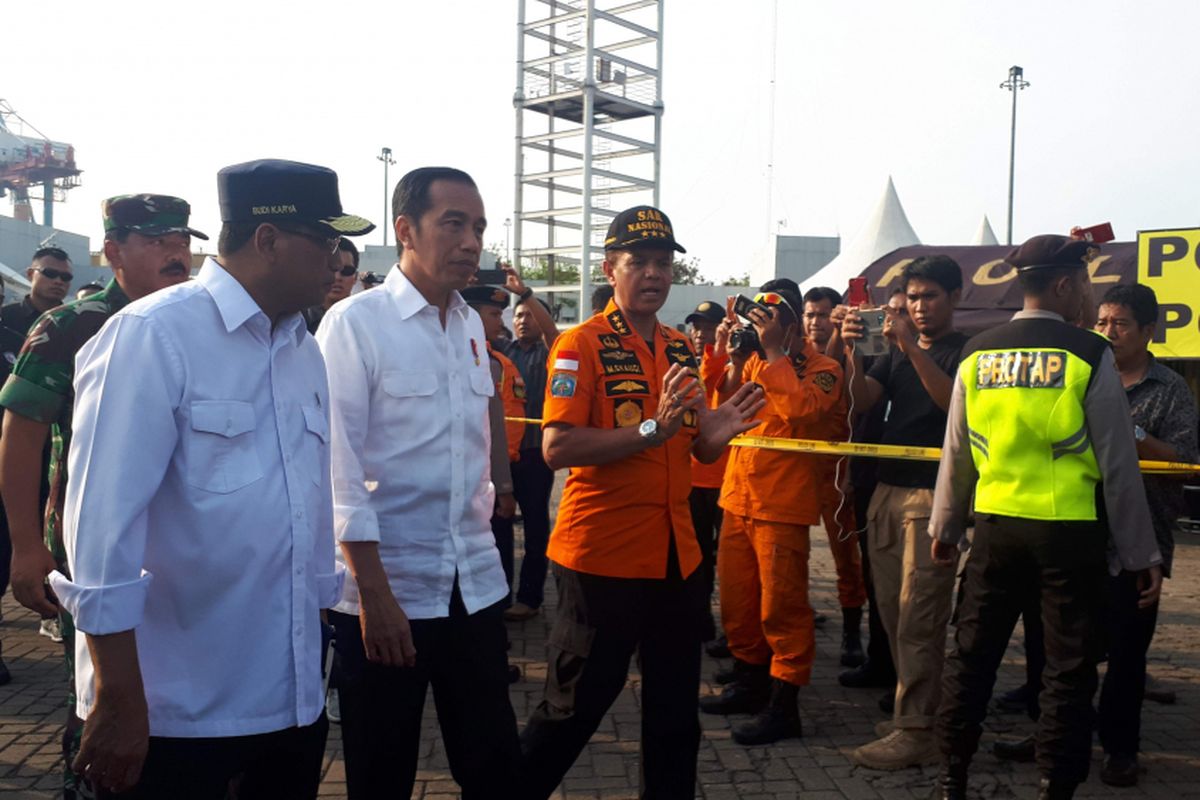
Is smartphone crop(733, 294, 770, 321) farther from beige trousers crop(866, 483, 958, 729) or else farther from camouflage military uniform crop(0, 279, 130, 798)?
camouflage military uniform crop(0, 279, 130, 798)

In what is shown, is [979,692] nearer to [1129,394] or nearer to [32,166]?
[1129,394]

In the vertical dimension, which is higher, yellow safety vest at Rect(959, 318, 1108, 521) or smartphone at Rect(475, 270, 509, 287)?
smartphone at Rect(475, 270, 509, 287)

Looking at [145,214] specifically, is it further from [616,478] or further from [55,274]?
[55,274]

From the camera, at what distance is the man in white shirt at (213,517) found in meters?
1.71

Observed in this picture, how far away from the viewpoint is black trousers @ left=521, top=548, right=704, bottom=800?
3.00 metres

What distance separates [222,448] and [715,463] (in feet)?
11.9

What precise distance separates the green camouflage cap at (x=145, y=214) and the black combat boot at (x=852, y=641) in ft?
14.6

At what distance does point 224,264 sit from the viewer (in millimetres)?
2068

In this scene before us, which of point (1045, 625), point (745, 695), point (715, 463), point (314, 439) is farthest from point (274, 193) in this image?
point (745, 695)

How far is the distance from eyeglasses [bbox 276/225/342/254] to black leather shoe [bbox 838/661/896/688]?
4.18m

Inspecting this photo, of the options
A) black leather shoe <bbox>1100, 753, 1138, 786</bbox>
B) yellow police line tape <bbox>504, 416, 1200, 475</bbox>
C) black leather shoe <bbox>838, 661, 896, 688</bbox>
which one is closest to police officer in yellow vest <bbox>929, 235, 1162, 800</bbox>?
yellow police line tape <bbox>504, 416, 1200, 475</bbox>

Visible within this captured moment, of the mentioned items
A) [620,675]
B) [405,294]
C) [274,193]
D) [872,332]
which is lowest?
[620,675]

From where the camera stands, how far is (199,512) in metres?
1.85

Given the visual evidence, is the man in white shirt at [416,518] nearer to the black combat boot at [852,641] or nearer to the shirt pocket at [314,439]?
the shirt pocket at [314,439]
